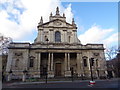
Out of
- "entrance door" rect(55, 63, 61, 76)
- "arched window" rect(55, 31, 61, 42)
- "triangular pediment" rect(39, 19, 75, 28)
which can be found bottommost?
"entrance door" rect(55, 63, 61, 76)

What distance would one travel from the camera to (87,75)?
30812mm

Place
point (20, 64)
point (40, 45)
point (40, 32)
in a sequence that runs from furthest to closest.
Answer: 1. point (40, 32)
2. point (40, 45)
3. point (20, 64)

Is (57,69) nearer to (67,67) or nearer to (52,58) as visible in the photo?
(67,67)

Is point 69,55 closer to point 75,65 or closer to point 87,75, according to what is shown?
point 75,65

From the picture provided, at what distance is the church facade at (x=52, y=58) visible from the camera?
98.7 feet

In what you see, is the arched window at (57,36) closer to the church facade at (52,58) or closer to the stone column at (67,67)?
the church facade at (52,58)

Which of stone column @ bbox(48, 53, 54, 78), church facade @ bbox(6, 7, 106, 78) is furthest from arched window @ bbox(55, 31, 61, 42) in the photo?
stone column @ bbox(48, 53, 54, 78)

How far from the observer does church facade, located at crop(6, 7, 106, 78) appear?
30.1 meters

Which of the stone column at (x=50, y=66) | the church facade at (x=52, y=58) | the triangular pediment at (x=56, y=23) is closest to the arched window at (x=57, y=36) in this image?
the church facade at (x=52, y=58)

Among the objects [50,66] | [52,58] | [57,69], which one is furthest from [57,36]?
[50,66]

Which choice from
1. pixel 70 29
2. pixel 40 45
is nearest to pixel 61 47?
pixel 40 45

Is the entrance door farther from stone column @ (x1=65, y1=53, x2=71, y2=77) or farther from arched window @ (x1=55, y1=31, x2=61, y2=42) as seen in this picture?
arched window @ (x1=55, y1=31, x2=61, y2=42)

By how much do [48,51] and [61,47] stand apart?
11.3 ft

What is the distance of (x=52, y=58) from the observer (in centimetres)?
3075
